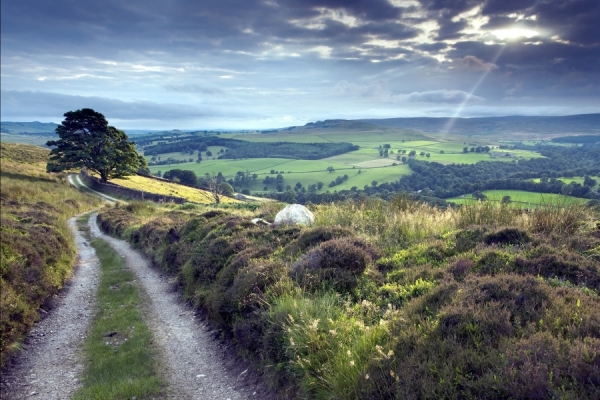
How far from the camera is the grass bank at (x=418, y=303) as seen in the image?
3.78 meters

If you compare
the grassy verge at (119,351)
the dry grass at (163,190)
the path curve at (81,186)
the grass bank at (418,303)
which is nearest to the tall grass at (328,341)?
the grass bank at (418,303)

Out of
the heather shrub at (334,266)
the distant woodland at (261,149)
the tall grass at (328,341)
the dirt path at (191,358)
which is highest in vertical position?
the distant woodland at (261,149)

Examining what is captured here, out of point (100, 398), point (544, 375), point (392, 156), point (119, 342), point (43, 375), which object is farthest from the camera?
point (392, 156)

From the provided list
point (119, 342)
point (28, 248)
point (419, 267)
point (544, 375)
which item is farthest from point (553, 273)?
point (28, 248)

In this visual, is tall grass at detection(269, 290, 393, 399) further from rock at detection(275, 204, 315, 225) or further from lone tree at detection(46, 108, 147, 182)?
lone tree at detection(46, 108, 147, 182)

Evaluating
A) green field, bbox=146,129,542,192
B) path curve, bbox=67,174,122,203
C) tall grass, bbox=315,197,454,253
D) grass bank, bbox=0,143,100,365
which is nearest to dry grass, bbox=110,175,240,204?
path curve, bbox=67,174,122,203

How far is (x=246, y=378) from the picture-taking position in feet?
21.6

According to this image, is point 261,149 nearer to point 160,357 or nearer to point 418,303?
point 160,357

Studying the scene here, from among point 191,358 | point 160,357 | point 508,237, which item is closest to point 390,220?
point 508,237

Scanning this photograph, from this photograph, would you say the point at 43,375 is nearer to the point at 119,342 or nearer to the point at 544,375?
the point at 119,342

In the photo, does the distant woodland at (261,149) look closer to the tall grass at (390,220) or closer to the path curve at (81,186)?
the path curve at (81,186)

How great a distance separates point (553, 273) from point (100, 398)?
27.1 feet

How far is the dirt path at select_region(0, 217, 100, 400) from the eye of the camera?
692 centimetres

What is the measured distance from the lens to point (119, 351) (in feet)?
26.7
